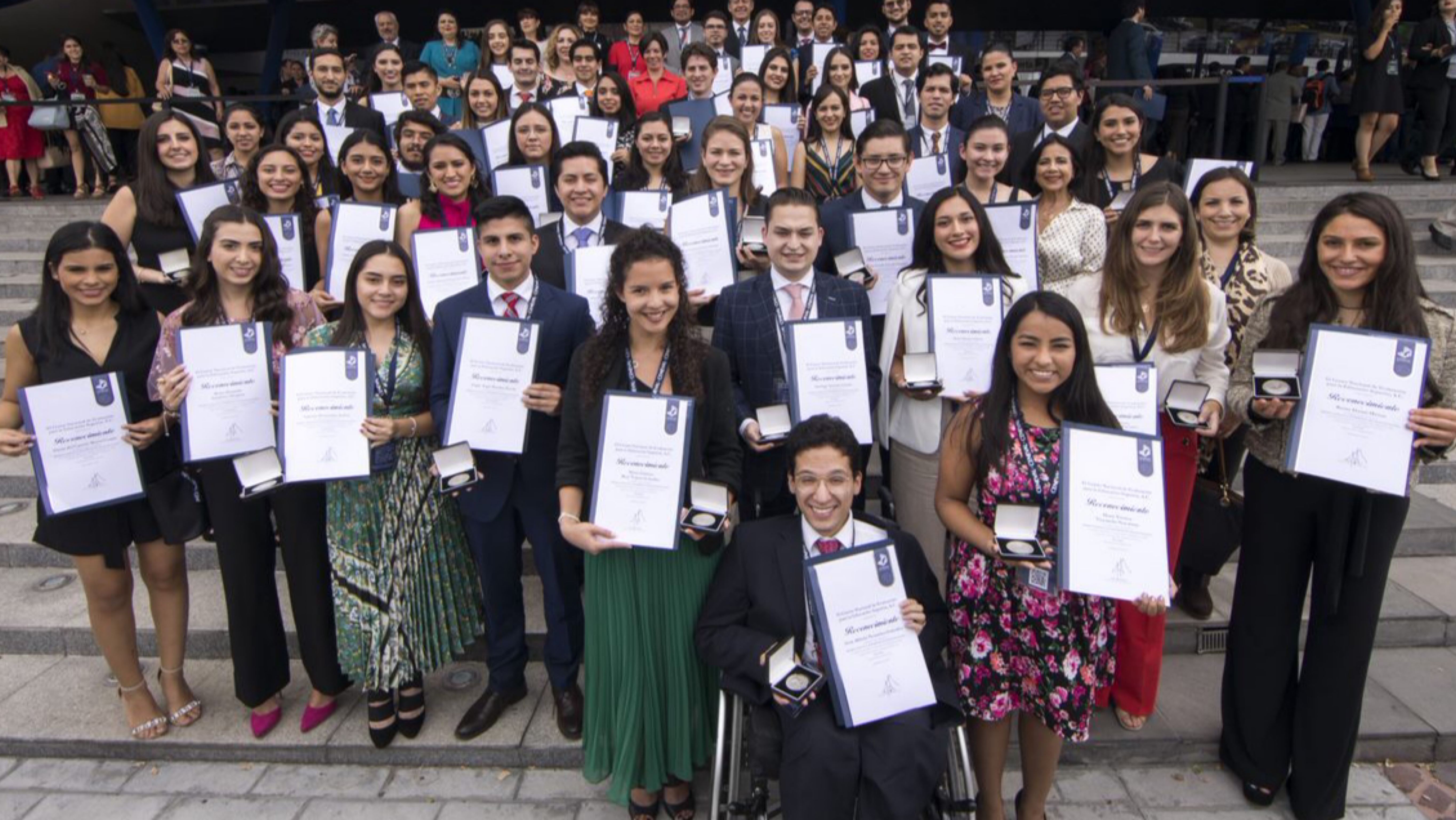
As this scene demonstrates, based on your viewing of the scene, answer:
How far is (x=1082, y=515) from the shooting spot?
2473 millimetres

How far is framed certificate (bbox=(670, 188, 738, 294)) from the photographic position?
3850 mm

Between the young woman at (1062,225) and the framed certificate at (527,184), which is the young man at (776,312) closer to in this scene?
the young woman at (1062,225)

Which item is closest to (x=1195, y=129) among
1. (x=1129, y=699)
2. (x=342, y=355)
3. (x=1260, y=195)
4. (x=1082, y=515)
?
(x=1260, y=195)

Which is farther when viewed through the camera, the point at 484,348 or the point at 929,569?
the point at 484,348

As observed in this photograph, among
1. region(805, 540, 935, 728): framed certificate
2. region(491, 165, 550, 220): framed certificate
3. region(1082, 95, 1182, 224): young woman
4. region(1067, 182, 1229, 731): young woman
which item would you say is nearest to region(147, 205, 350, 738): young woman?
region(491, 165, 550, 220): framed certificate

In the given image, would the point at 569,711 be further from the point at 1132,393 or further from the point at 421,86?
the point at 421,86

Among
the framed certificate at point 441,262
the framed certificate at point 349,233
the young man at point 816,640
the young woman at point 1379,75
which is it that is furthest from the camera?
the young woman at point 1379,75

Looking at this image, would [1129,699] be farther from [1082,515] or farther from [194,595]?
[194,595]

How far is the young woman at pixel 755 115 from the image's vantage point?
5.20m

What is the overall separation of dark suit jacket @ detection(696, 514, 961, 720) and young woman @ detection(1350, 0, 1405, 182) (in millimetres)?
8929

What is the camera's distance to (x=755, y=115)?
5.31m

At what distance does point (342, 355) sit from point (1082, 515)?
100 inches

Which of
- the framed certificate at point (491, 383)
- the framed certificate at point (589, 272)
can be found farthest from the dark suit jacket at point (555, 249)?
the framed certificate at point (491, 383)

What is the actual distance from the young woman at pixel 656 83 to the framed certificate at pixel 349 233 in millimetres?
3255
